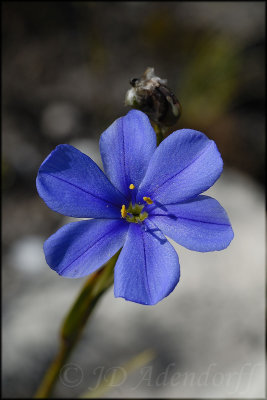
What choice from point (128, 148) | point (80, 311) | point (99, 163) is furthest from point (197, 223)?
point (99, 163)

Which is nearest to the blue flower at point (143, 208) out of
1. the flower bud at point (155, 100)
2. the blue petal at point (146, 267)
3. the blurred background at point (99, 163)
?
the blue petal at point (146, 267)

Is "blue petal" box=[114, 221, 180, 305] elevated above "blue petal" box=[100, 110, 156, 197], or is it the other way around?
"blue petal" box=[100, 110, 156, 197]

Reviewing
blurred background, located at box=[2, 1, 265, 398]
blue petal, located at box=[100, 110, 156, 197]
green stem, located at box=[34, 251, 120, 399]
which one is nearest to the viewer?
blue petal, located at box=[100, 110, 156, 197]

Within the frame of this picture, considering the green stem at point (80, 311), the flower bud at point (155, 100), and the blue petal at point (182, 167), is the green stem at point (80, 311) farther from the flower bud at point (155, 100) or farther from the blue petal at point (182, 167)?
the flower bud at point (155, 100)

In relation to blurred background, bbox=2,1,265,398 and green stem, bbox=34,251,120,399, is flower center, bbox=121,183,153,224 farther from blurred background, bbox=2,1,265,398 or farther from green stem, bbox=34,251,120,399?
blurred background, bbox=2,1,265,398

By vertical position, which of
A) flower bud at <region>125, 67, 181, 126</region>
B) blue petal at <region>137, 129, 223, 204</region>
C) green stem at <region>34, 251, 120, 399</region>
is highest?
flower bud at <region>125, 67, 181, 126</region>

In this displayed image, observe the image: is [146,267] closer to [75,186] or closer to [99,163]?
[75,186]

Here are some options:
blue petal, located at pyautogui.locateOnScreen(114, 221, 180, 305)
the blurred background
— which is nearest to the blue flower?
blue petal, located at pyautogui.locateOnScreen(114, 221, 180, 305)

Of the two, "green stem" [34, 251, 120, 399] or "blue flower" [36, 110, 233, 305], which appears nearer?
"blue flower" [36, 110, 233, 305]
